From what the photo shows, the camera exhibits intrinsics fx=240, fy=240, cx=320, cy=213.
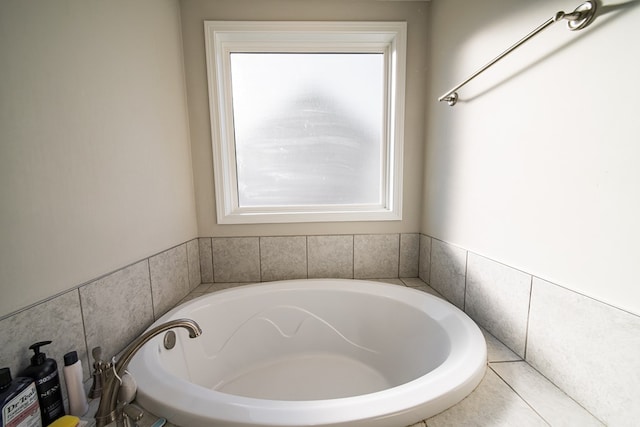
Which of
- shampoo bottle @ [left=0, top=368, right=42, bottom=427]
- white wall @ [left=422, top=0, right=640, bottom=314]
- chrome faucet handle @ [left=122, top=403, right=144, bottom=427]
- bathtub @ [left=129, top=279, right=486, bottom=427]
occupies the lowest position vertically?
bathtub @ [left=129, top=279, right=486, bottom=427]

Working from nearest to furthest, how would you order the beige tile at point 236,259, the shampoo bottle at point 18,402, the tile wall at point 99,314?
1. the shampoo bottle at point 18,402
2. the tile wall at point 99,314
3. the beige tile at point 236,259

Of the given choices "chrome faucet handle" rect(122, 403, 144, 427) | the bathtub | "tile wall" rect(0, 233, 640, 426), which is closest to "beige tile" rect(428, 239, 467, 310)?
"tile wall" rect(0, 233, 640, 426)

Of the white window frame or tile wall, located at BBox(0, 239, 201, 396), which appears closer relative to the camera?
tile wall, located at BBox(0, 239, 201, 396)

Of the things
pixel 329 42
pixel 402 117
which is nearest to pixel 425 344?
pixel 402 117

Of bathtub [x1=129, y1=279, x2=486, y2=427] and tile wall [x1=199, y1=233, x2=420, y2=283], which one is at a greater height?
tile wall [x1=199, y1=233, x2=420, y2=283]

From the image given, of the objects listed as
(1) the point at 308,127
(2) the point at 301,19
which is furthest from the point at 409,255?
(2) the point at 301,19

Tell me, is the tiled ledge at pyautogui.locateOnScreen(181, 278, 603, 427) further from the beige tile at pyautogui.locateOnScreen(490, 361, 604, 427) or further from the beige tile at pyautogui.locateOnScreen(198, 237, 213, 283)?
the beige tile at pyautogui.locateOnScreen(198, 237, 213, 283)

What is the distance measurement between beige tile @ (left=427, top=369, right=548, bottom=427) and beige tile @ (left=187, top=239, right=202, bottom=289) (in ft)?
4.12

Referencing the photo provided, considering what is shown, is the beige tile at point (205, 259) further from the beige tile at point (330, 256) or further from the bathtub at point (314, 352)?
the beige tile at point (330, 256)

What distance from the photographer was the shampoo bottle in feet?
1.46

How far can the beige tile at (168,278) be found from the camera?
3.40 ft

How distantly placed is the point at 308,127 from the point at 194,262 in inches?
41.3

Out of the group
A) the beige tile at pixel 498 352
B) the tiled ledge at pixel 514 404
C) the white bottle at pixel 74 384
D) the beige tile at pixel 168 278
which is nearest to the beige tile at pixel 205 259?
the beige tile at pixel 168 278

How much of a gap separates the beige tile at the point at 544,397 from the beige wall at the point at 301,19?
0.84 meters
